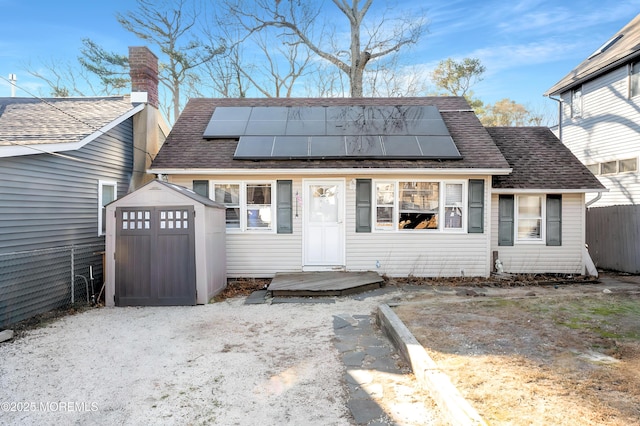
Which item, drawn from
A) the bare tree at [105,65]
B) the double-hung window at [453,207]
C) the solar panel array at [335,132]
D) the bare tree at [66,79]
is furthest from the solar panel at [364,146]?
the bare tree at [66,79]

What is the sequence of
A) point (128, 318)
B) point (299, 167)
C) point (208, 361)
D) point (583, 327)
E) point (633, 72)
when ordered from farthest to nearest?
point (633, 72)
point (299, 167)
point (128, 318)
point (583, 327)
point (208, 361)

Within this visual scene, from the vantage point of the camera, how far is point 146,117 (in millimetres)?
10000

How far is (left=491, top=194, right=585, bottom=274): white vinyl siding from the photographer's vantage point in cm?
985

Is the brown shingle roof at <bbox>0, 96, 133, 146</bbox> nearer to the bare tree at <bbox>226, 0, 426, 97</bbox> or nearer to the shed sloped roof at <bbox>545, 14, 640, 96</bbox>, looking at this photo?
the bare tree at <bbox>226, 0, 426, 97</bbox>

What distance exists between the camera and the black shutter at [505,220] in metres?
9.83

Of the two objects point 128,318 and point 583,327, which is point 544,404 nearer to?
point 583,327

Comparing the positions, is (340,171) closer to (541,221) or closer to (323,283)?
(323,283)

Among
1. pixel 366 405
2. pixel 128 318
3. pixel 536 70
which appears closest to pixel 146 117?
pixel 128 318

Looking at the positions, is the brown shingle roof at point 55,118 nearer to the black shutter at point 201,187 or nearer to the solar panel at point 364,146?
the black shutter at point 201,187

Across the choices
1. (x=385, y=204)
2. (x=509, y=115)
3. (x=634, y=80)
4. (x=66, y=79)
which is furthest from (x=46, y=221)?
(x=509, y=115)

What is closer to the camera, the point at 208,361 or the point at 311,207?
the point at 208,361

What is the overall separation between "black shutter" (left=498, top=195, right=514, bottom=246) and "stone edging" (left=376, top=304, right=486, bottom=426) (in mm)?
5761

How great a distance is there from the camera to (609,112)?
43.5ft

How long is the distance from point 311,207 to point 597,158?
11.2 m
